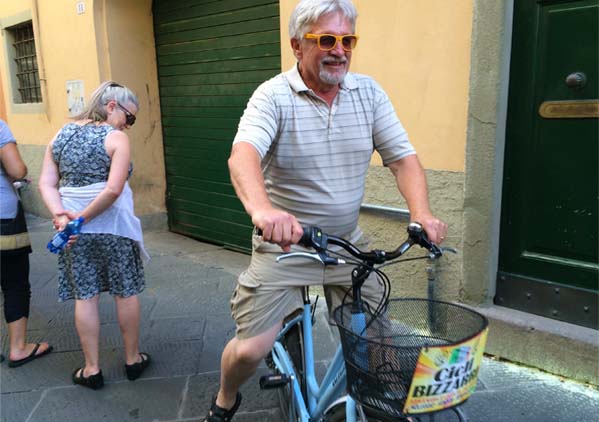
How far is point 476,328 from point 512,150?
2.02 m

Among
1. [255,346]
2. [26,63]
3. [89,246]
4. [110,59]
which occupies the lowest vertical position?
[255,346]

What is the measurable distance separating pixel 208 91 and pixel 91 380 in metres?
3.77

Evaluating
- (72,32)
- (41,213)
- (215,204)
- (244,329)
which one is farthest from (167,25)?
(244,329)

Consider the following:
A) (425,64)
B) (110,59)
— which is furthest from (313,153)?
(110,59)

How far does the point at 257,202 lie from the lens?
1.70 metres

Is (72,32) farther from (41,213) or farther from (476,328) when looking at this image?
(476,328)

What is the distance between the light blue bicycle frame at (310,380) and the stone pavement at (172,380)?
1.52ft

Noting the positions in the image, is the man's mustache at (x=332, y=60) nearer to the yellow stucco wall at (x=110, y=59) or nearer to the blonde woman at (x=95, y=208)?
the blonde woman at (x=95, y=208)

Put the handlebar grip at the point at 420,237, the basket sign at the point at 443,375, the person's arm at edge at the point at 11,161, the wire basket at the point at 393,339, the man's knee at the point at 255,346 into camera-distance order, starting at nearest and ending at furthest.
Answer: the basket sign at the point at 443,375 < the wire basket at the point at 393,339 < the handlebar grip at the point at 420,237 < the man's knee at the point at 255,346 < the person's arm at edge at the point at 11,161

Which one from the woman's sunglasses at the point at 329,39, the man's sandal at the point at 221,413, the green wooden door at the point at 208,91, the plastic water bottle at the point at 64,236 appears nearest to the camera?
the woman's sunglasses at the point at 329,39

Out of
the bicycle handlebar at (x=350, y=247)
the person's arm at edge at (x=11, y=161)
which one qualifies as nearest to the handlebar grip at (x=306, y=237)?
the bicycle handlebar at (x=350, y=247)

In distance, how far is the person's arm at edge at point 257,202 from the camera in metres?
1.52

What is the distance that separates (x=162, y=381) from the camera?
10.7ft

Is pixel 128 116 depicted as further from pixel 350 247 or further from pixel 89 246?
pixel 350 247
